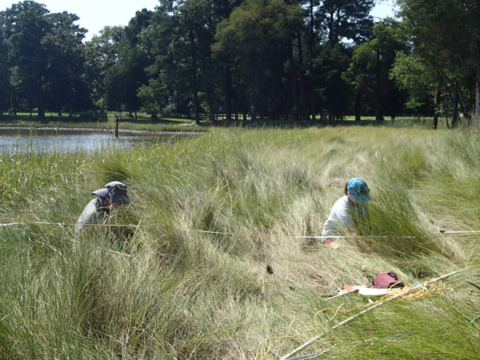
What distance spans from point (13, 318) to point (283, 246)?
2.29m

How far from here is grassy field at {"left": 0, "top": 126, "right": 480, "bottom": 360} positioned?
197 centimetres

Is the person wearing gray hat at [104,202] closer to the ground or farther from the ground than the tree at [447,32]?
closer to the ground

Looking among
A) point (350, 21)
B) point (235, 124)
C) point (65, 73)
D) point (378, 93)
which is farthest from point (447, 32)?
point (65, 73)

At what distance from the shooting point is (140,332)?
218 centimetres

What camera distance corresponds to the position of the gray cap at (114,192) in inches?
155

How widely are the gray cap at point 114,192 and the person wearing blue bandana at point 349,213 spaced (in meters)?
1.93

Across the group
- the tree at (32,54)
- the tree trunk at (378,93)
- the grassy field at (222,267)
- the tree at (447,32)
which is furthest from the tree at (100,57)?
the grassy field at (222,267)

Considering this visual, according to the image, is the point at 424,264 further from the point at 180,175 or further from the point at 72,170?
the point at 72,170

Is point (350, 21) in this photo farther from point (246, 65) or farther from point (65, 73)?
point (65, 73)

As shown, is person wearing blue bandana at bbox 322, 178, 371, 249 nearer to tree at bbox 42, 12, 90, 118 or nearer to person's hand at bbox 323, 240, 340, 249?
person's hand at bbox 323, 240, 340, 249

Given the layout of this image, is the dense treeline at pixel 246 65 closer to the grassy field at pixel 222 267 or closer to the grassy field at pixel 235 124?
the grassy field at pixel 235 124

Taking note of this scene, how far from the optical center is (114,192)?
4.04 meters

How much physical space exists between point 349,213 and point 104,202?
2316 mm

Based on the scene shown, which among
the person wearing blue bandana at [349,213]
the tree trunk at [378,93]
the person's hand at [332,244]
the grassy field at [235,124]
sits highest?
the tree trunk at [378,93]
